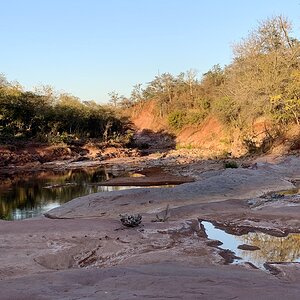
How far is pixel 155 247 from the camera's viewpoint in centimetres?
1008

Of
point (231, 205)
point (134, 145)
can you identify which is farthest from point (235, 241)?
point (134, 145)

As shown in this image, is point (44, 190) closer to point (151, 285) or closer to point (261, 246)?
point (261, 246)

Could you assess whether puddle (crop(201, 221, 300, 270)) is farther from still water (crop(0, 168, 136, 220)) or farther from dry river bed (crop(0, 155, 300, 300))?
still water (crop(0, 168, 136, 220))

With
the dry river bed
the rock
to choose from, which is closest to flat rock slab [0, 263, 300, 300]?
the dry river bed

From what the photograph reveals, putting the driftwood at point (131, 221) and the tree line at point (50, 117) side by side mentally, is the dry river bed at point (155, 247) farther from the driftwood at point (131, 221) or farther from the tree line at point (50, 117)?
the tree line at point (50, 117)

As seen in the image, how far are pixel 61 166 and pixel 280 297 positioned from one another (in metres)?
32.1

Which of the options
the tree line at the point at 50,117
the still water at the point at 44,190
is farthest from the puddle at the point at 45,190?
the tree line at the point at 50,117

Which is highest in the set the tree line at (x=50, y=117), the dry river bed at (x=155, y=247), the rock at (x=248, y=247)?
the tree line at (x=50, y=117)

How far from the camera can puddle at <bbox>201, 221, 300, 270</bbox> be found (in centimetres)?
901

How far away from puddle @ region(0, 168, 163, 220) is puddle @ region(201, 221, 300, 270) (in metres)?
8.72

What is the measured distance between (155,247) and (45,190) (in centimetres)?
1539

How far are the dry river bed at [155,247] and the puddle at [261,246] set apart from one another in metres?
0.26

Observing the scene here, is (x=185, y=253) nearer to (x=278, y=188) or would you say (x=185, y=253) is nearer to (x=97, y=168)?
(x=278, y=188)

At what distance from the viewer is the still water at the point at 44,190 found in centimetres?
1844
